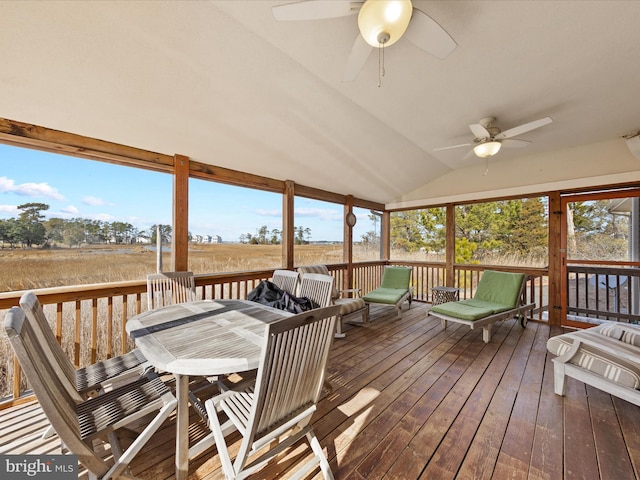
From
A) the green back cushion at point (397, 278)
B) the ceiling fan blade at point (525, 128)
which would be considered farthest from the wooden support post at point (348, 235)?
the ceiling fan blade at point (525, 128)

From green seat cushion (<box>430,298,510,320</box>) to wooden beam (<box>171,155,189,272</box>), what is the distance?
138 inches

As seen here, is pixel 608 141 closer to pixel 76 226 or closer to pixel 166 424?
pixel 166 424

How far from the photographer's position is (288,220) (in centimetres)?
434

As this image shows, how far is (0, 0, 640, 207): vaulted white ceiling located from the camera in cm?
175

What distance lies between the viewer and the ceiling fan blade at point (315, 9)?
1364 millimetres

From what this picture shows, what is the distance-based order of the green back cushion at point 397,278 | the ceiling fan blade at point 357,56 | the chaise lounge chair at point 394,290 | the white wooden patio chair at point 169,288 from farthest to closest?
the green back cushion at point 397,278
the chaise lounge chair at point 394,290
the white wooden patio chair at point 169,288
the ceiling fan blade at point 357,56

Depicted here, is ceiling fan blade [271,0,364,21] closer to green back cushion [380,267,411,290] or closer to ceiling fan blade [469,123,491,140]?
ceiling fan blade [469,123,491,140]

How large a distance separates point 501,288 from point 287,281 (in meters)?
3.35

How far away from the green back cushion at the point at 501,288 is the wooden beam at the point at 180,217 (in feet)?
14.7

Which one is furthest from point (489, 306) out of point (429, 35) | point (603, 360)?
point (429, 35)

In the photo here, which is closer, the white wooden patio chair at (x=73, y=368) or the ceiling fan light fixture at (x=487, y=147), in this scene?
the white wooden patio chair at (x=73, y=368)

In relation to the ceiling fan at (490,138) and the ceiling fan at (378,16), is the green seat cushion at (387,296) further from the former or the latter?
the ceiling fan at (378,16)

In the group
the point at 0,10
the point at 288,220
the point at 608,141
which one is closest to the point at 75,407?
the point at 0,10

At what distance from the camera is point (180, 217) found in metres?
3.14
